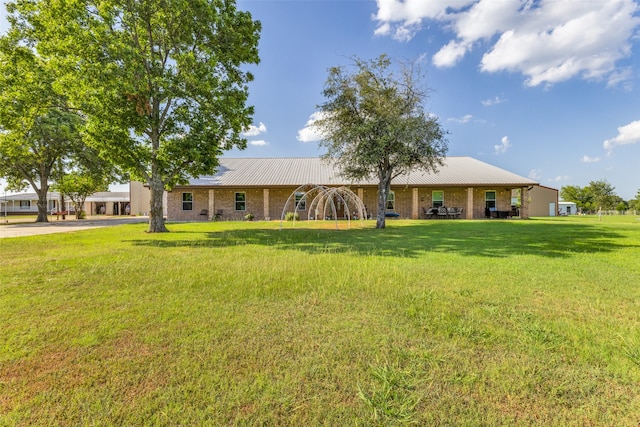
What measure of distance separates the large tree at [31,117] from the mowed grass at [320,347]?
10.5m

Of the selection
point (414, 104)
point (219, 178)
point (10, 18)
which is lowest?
point (219, 178)

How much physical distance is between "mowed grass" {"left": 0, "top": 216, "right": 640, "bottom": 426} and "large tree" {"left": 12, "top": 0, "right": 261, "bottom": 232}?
744 cm

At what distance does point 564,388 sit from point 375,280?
122 inches

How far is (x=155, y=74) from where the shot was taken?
39.8ft

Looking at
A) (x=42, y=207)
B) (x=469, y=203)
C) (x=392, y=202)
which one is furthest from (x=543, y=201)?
(x=42, y=207)

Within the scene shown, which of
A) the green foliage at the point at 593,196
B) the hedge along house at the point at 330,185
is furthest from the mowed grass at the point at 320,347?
the green foliage at the point at 593,196

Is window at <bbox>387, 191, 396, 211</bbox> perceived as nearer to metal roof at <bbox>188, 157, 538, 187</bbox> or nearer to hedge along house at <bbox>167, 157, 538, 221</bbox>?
hedge along house at <bbox>167, 157, 538, 221</bbox>

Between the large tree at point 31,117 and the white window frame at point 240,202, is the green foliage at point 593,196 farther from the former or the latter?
the large tree at point 31,117

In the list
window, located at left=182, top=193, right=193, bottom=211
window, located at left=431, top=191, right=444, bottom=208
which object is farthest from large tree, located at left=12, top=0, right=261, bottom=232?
window, located at left=431, top=191, right=444, bottom=208

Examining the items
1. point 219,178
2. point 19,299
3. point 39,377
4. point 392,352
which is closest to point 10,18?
point 219,178

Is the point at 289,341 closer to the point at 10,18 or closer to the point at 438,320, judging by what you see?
the point at 438,320

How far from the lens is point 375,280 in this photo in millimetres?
5332

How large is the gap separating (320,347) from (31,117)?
1779cm

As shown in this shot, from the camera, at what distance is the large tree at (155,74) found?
1105cm
